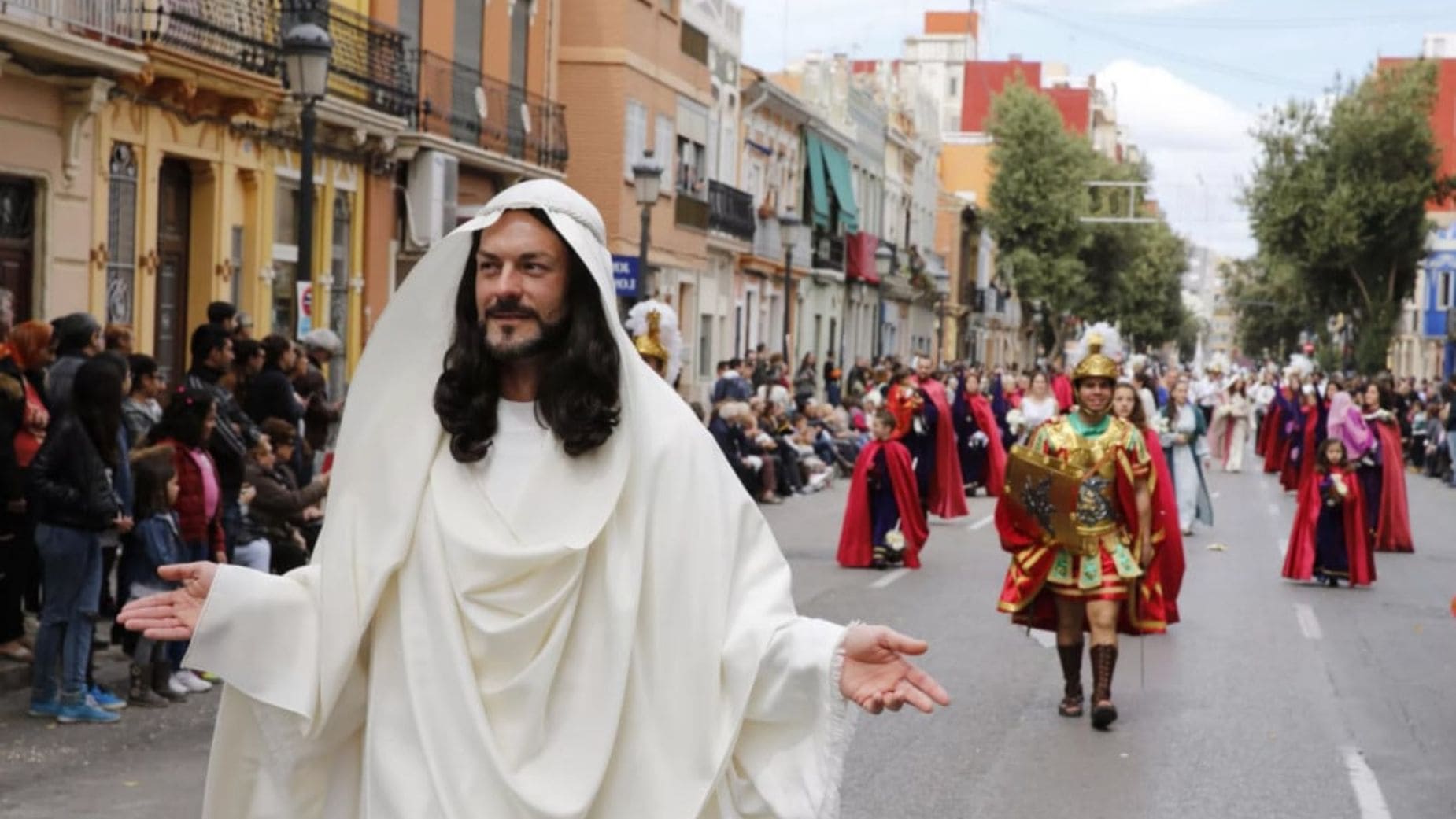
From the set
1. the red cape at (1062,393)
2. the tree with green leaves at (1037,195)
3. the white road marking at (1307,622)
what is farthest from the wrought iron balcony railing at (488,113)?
the tree with green leaves at (1037,195)

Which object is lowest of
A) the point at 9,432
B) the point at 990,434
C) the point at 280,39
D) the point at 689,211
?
the point at 990,434

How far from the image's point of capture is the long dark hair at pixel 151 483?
10.7m

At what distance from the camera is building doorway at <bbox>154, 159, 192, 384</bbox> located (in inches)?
869

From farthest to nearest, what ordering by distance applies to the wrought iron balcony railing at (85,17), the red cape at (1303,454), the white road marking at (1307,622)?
the red cape at (1303,454)
the wrought iron balcony railing at (85,17)
the white road marking at (1307,622)

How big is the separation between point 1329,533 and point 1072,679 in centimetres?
826

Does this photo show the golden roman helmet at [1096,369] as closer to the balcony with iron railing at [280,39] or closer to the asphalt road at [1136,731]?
the asphalt road at [1136,731]

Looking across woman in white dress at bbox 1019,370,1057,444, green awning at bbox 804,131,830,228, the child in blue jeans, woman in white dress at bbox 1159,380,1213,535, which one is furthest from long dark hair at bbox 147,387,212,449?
green awning at bbox 804,131,830,228

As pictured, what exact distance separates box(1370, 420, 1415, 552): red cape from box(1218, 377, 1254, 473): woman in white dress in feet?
50.9

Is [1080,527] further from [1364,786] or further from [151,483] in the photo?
[151,483]

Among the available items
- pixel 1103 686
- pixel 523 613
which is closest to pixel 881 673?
pixel 523 613

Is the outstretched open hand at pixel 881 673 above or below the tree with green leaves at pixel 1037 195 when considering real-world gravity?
below

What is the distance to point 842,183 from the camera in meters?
63.3

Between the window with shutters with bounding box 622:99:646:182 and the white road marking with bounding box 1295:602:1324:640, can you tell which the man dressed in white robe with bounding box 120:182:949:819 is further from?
the window with shutters with bounding box 622:99:646:182

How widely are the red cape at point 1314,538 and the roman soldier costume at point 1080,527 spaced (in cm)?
771
